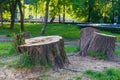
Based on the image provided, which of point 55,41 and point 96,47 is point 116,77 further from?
point 96,47

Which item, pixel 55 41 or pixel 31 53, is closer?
pixel 31 53

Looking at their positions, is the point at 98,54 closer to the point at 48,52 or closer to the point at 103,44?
the point at 103,44

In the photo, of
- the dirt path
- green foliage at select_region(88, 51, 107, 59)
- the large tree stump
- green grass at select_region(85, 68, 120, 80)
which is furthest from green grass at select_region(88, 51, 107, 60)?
green grass at select_region(85, 68, 120, 80)

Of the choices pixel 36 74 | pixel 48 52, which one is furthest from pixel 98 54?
pixel 36 74

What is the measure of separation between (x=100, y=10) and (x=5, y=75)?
3139cm

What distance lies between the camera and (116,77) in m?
6.18

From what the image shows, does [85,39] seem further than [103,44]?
Yes

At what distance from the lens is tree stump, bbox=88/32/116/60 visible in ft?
27.8

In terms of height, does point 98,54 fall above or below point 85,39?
below

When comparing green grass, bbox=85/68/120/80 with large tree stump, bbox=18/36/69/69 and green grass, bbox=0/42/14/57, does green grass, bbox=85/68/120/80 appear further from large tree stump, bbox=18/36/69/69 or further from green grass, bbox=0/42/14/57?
green grass, bbox=0/42/14/57

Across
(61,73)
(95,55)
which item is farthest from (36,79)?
(95,55)

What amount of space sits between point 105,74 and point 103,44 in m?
2.34

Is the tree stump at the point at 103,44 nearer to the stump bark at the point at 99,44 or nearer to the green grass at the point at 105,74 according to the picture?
the stump bark at the point at 99,44

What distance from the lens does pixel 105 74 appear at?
20.6ft
